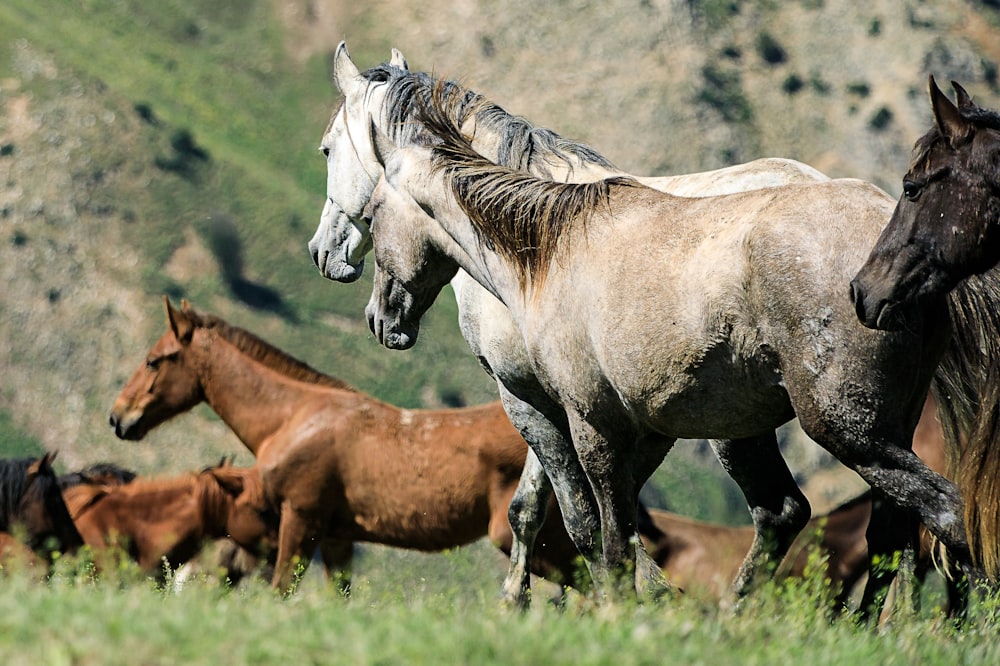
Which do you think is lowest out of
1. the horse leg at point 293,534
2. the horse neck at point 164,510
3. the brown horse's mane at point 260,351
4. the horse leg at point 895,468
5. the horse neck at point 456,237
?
the horse neck at point 164,510

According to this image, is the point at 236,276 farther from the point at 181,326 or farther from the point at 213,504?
the point at 213,504

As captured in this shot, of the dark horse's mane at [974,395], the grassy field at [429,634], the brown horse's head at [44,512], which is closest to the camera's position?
the grassy field at [429,634]

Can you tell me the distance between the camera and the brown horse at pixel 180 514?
11.3 m

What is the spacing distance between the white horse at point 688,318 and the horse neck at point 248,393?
471 centimetres

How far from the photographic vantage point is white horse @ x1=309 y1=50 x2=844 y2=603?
6.84 metres

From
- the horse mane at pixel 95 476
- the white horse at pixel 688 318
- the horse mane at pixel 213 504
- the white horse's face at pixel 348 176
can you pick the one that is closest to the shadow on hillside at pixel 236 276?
the horse mane at pixel 95 476

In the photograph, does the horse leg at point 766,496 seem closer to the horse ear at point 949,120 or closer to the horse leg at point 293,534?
the horse ear at point 949,120

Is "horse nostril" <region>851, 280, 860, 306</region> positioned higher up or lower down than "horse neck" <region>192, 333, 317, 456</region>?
higher up

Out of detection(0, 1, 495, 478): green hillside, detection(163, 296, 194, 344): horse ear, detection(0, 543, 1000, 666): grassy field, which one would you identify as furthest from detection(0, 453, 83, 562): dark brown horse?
detection(0, 1, 495, 478): green hillside

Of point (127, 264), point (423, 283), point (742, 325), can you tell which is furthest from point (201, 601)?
point (127, 264)

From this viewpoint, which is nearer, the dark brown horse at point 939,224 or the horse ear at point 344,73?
the dark brown horse at point 939,224

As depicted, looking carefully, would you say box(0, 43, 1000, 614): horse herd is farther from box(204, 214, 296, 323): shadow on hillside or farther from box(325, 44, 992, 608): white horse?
box(204, 214, 296, 323): shadow on hillside

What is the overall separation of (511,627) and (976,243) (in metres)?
2.30

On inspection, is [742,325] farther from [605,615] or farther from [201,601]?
[201,601]
